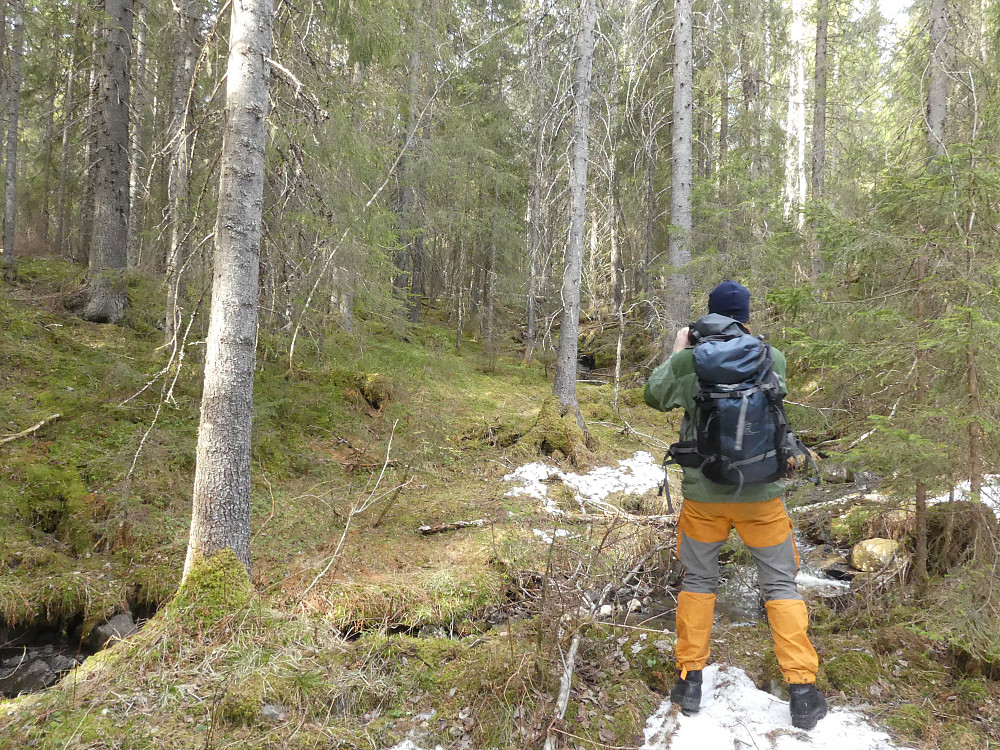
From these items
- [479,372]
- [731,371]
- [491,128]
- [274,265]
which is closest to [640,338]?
[479,372]

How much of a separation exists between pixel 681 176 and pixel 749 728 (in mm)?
10319

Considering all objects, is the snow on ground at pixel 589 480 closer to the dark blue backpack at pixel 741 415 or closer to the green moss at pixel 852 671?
the green moss at pixel 852 671

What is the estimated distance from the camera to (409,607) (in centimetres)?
430

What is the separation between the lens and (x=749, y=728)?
275 cm

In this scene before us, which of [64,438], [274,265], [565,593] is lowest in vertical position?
[565,593]

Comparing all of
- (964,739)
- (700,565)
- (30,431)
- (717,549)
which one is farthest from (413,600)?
(30,431)

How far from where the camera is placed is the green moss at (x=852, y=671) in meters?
3.04

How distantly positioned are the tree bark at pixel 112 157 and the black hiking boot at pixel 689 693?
394 inches

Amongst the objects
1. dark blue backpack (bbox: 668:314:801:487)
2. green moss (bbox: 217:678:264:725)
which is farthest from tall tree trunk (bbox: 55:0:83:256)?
dark blue backpack (bbox: 668:314:801:487)

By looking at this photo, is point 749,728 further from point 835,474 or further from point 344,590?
point 835,474

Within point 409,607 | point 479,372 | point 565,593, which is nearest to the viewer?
point 565,593

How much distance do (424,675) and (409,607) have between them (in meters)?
1.05

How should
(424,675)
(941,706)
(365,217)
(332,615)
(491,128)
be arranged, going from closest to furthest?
1. (941,706)
2. (424,675)
3. (332,615)
4. (365,217)
5. (491,128)

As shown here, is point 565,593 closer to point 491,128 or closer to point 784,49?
point 491,128
